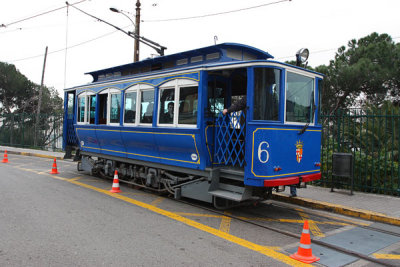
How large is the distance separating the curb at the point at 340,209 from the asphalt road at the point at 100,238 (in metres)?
3.07

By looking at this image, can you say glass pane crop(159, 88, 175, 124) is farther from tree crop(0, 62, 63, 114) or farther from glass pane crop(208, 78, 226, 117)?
tree crop(0, 62, 63, 114)

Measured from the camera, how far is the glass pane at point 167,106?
23.5 feet

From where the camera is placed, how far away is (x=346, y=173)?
7.98 metres

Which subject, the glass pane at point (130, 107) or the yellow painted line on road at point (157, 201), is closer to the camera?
the yellow painted line on road at point (157, 201)

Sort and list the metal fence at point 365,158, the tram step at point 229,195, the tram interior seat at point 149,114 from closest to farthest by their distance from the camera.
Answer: the tram step at point 229,195 → the tram interior seat at point 149,114 → the metal fence at point 365,158

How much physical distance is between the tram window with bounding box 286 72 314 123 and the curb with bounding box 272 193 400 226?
1939 mm

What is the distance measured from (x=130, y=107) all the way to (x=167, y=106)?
5.23ft

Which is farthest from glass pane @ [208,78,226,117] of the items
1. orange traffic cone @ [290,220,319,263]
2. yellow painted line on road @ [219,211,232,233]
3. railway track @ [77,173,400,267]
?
orange traffic cone @ [290,220,319,263]

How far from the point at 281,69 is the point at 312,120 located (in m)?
1.44

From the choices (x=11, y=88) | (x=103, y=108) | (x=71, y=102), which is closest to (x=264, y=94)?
(x=103, y=108)

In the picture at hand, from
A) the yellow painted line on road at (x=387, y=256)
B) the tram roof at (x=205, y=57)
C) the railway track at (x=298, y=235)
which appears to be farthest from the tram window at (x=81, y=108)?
the yellow painted line on road at (x=387, y=256)

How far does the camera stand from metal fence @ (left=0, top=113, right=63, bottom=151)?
20759 millimetres

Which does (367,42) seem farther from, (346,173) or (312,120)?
(312,120)

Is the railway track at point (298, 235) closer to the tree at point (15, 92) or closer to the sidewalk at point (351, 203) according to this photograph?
the sidewalk at point (351, 203)
